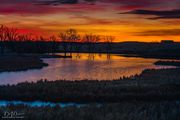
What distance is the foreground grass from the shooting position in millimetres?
21016

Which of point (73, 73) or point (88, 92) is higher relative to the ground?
point (88, 92)

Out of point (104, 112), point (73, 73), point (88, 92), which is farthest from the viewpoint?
point (73, 73)

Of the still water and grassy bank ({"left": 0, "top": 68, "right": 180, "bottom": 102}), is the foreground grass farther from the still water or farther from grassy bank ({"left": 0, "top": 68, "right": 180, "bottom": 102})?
the still water

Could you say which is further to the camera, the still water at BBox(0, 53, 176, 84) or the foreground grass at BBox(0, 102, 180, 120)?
the still water at BBox(0, 53, 176, 84)

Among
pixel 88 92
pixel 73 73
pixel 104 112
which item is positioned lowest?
pixel 73 73

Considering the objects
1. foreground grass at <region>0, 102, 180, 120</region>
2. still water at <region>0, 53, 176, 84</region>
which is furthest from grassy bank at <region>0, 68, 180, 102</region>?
still water at <region>0, 53, 176, 84</region>

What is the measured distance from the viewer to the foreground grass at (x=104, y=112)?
21016mm

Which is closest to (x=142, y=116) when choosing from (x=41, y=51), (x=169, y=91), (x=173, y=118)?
(x=173, y=118)

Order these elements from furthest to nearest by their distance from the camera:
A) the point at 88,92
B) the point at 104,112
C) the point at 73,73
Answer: the point at 73,73 → the point at 88,92 → the point at 104,112

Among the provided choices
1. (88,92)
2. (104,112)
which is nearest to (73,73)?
(88,92)

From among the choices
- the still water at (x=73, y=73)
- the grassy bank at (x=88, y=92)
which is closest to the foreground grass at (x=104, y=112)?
the grassy bank at (x=88, y=92)

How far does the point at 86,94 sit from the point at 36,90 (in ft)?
17.1

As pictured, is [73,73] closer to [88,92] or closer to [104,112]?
[88,92]

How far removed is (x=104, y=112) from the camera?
23.2m
